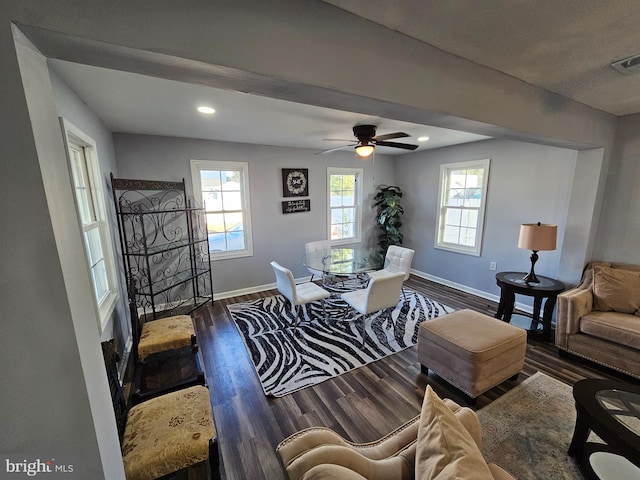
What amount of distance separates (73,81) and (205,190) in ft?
7.00

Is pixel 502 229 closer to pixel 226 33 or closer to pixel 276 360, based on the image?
pixel 276 360

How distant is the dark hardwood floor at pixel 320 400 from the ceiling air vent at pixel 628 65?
8.06 ft

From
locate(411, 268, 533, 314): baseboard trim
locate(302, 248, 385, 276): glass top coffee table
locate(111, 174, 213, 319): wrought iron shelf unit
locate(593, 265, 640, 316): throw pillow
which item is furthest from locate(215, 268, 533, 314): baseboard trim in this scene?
locate(593, 265, 640, 316): throw pillow

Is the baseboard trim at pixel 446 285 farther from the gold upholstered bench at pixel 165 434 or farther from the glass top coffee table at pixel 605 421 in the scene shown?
the gold upholstered bench at pixel 165 434

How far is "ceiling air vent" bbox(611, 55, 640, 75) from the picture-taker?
5.22ft

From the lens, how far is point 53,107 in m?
0.81

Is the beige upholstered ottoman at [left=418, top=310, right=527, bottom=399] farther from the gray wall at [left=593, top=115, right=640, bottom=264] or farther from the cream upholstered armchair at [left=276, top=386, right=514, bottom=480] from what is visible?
the gray wall at [left=593, top=115, right=640, bottom=264]

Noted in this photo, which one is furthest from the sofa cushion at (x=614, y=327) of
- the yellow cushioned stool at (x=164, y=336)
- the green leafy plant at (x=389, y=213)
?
the yellow cushioned stool at (x=164, y=336)

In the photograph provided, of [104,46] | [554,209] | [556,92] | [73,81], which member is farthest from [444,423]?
[554,209]

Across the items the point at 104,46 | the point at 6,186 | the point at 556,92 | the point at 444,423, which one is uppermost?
the point at 556,92

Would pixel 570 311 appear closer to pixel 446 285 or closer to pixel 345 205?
pixel 446 285

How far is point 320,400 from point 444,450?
1.50 meters

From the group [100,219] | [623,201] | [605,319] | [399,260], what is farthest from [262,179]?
[623,201]

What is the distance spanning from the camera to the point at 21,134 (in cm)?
69
